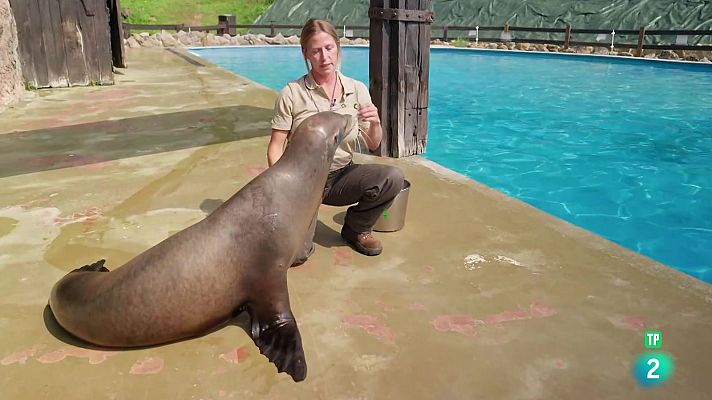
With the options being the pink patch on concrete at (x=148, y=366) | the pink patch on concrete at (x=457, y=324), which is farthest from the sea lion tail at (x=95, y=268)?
the pink patch on concrete at (x=457, y=324)

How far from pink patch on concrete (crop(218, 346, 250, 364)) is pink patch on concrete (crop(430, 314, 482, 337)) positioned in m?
0.71

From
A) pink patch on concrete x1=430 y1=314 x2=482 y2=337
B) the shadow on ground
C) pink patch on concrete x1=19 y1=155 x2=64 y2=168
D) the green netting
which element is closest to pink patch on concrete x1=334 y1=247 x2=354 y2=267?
pink patch on concrete x1=430 y1=314 x2=482 y2=337

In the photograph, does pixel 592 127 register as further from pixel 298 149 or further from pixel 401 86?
pixel 298 149

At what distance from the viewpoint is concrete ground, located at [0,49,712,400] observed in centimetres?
174

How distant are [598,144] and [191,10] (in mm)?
35409

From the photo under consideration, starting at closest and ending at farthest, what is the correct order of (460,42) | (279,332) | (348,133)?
1. (279,332)
2. (348,133)
3. (460,42)

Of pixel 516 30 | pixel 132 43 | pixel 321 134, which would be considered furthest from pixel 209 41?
pixel 321 134

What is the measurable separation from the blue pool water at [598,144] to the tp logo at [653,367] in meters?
2.51

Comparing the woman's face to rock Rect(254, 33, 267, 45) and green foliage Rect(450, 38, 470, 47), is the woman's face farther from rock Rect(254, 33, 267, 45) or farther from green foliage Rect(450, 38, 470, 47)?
rock Rect(254, 33, 267, 45)

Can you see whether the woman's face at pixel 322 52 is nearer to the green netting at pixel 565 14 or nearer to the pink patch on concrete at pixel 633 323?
the pink patch on concrete at pixel 633 323

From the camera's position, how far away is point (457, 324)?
2.06 metres

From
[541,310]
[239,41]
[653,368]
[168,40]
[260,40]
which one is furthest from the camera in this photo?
[260,40]

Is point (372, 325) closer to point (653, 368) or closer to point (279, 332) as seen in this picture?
point (279, 332)

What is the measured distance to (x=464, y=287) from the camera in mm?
2350
